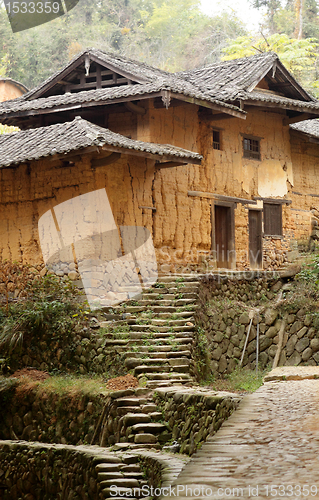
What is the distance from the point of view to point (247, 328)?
1434cm

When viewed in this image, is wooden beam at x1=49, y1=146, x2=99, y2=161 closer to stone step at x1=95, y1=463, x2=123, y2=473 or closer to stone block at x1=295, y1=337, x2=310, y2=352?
stone block at x1=295, y1=337, x2=310, y2=352

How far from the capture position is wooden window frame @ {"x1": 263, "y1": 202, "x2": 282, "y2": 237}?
18953 millimetres

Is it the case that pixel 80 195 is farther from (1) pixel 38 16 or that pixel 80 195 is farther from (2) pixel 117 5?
Answer: (2) pixel 117 5

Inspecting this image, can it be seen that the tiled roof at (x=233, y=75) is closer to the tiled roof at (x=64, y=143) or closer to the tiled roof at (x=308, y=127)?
the tiled roof at (x=308, y=127)

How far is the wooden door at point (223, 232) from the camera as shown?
17.7 metres

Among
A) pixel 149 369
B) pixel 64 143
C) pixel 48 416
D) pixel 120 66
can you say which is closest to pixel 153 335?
pixel 149 369

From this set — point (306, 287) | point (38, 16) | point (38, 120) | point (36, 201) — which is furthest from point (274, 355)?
point (38, 16)

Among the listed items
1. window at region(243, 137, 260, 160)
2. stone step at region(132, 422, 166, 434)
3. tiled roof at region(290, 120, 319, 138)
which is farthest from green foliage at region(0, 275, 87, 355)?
tiled roof at region(290, 120, 319, 138)

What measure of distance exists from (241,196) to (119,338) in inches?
293

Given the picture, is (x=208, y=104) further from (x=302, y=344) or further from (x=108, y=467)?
(x=108, y=467)

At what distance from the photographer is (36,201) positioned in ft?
47.7

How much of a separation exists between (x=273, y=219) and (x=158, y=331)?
797 cm

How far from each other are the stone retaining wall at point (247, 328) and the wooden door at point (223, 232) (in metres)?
2.86

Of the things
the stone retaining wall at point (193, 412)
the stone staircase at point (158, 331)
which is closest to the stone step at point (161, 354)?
the stone staircase at point (158, 331)
